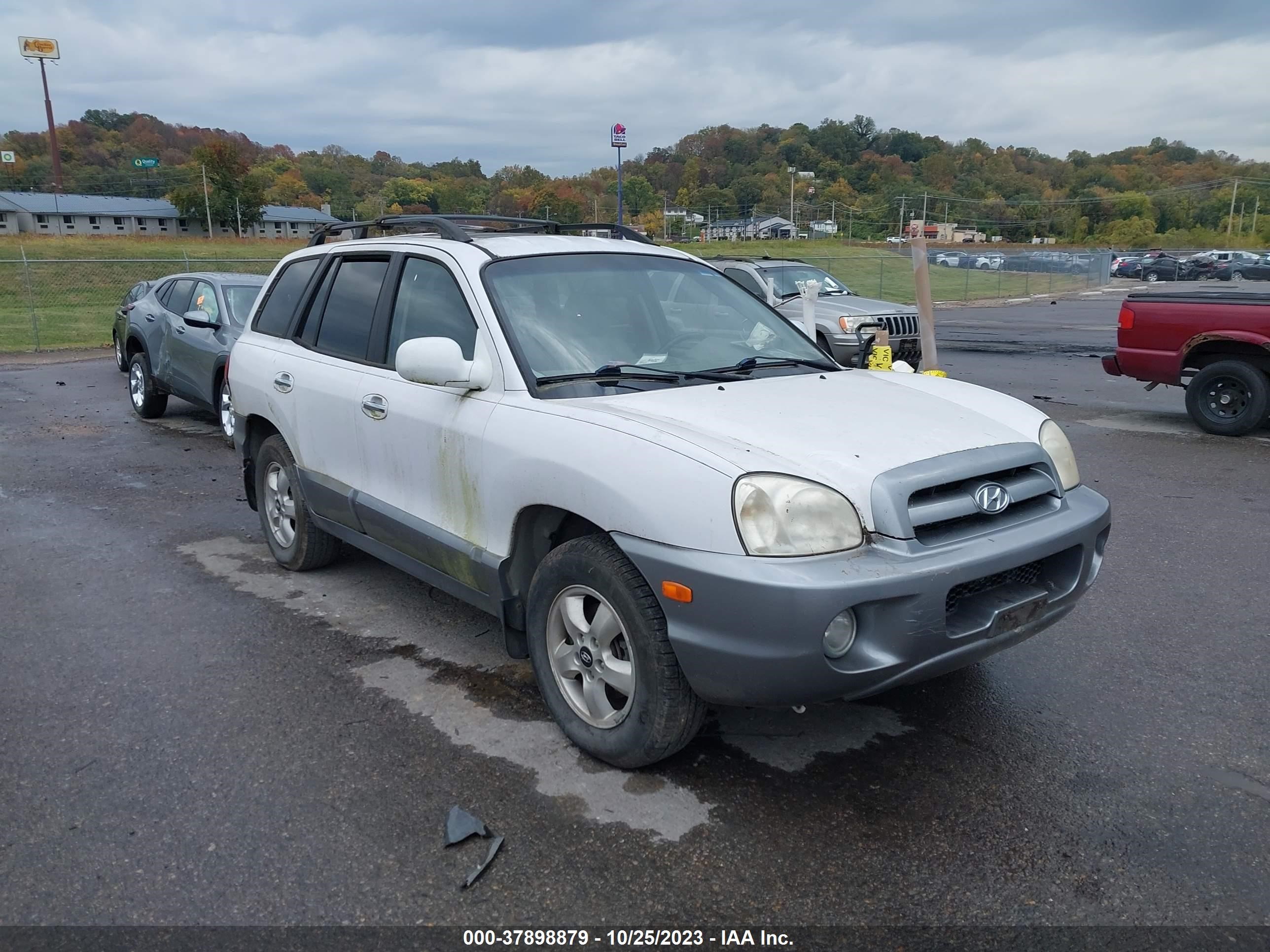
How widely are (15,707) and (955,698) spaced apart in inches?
149

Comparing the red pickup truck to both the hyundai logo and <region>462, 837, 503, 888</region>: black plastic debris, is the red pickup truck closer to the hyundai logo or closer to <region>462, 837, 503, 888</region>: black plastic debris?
the hyundai logo

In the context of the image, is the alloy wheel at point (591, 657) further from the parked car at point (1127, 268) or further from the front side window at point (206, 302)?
the parked car at point (1127, 268)

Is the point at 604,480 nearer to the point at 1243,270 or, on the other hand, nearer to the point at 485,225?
the point at 485,225

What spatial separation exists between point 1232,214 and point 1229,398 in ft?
308

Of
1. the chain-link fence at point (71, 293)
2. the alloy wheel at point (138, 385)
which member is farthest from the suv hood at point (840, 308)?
the chain-link fence at point (71, 293)

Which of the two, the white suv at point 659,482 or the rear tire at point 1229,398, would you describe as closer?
the white suv at point 659,482

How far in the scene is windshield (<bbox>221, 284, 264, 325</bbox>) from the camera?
400 inches

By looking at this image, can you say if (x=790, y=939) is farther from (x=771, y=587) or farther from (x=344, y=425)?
(x=344, y=425)

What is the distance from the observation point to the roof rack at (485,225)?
4762 millimetres

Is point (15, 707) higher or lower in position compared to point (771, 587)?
lower

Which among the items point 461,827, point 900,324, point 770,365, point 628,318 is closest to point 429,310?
point 628,318

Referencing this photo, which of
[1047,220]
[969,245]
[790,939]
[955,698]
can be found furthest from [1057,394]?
[1047,220]

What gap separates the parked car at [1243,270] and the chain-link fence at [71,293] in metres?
44.9

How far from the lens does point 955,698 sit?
399 centimetres
